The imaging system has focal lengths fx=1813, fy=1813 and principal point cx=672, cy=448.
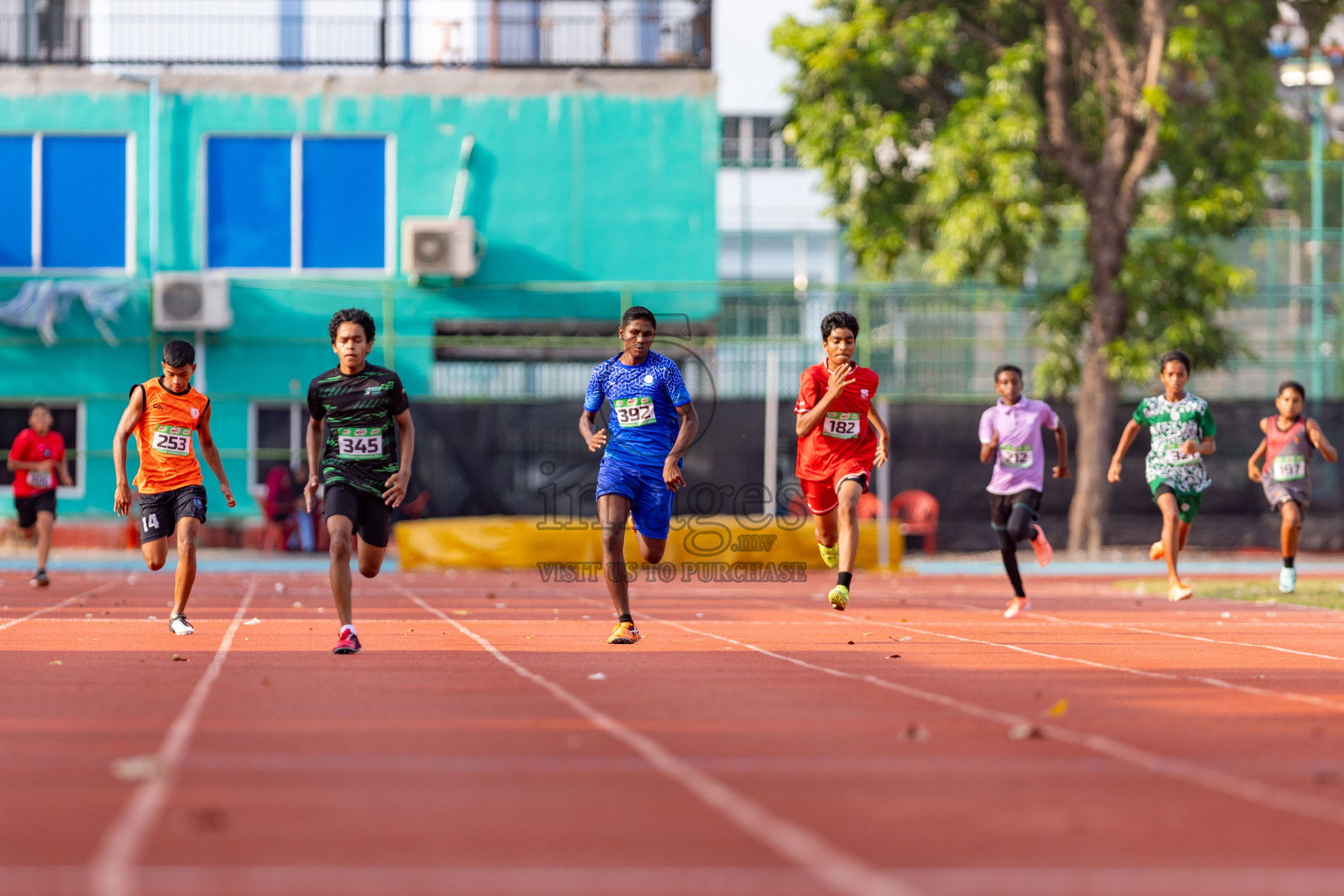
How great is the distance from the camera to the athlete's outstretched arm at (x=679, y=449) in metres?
10.4

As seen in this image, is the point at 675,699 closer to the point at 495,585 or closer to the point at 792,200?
the point at 495,585

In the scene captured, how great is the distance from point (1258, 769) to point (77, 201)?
82.3 ft

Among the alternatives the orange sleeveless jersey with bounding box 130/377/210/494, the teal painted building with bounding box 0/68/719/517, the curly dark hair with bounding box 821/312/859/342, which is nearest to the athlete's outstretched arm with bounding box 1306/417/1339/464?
the curly dark hair with bounding box 821/312/859/342

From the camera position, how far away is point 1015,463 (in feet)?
45.7

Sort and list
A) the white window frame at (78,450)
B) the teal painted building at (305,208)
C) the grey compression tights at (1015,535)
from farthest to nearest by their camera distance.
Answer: the teal painted building at (305,208)
the white window frame at (78,450)
the grey compression tights at (1015,535)

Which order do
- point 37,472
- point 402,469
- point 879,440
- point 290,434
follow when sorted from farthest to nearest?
point 290,434, point 37,472, point 879,440, point 402,469

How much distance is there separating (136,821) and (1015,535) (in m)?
9.79

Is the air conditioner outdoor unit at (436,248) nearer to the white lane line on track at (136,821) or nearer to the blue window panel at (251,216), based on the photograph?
the blue window panel at (251,216)

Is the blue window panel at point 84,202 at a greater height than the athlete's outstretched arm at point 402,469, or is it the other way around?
the blue window panel at point 84,202

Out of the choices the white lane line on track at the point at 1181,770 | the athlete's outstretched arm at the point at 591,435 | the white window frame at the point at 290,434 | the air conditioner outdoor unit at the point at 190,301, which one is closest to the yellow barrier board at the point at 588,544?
the white window frame at the point at 290,434

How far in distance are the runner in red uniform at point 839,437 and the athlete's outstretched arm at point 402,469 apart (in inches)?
108

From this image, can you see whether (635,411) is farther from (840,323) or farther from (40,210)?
(40,210)

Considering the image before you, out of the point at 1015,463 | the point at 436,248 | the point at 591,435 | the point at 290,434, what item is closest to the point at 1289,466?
the point at 1015,463

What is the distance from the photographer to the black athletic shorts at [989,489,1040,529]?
13.9 m
